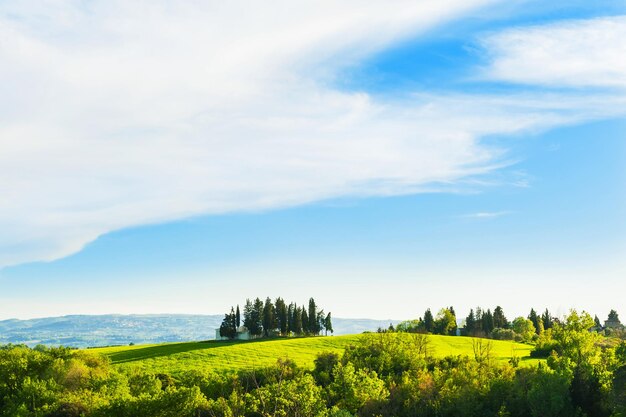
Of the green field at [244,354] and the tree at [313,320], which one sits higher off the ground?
the tree at [313,320]

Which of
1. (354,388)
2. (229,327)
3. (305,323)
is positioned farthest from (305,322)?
(354,388)

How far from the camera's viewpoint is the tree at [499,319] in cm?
18925

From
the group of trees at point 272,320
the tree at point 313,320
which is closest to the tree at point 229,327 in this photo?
the group of trees at point 272,320

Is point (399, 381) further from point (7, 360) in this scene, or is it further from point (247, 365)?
point (7, 360)

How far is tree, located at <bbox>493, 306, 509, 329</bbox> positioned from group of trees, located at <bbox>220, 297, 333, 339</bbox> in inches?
2617

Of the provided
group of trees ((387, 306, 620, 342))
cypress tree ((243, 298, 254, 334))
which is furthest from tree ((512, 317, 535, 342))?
cypress tree ((243, 298, 254, 334))

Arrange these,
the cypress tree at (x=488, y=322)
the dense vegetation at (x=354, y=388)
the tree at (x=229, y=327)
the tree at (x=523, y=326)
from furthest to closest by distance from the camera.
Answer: the cypress tree at (x=488, y=322) < the tree at (x=523, y=326) < the tree at (x=229, y=327) < the dense vegetation at (x=354, y=388)

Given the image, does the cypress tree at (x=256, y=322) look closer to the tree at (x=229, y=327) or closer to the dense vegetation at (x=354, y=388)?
the tree at (x=229, y=327)

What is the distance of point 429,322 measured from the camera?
620 feet

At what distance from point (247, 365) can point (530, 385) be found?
54441 millimetres

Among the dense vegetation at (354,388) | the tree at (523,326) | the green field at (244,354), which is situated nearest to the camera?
the dense vegetation at (354,388)

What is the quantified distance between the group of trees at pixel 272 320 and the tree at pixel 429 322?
4212 centimetres

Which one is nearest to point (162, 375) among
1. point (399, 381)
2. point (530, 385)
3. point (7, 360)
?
point (7, 360)

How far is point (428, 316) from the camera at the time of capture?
19062 centimetres
